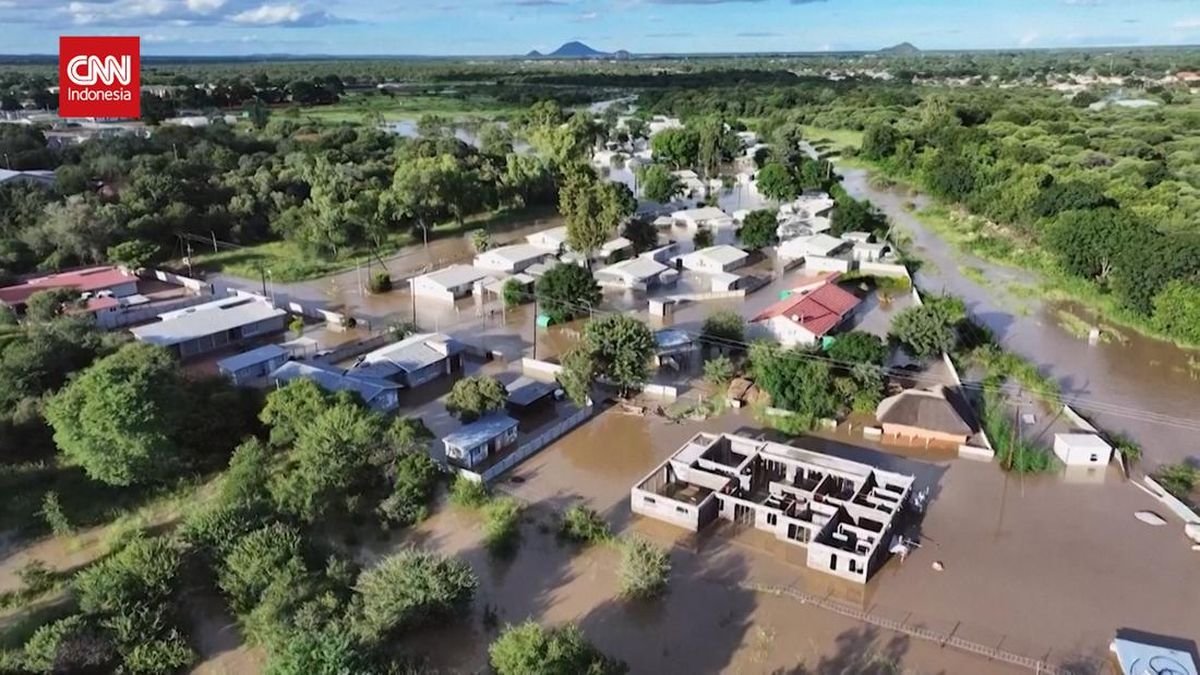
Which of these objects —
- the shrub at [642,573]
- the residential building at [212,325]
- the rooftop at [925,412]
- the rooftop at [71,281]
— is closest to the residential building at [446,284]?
the residential building at [212,325]

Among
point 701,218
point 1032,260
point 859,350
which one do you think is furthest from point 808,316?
point 701,218

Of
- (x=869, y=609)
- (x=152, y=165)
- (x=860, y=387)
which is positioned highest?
(x=152, y=165)

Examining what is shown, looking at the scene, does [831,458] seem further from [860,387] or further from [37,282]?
[37,282]

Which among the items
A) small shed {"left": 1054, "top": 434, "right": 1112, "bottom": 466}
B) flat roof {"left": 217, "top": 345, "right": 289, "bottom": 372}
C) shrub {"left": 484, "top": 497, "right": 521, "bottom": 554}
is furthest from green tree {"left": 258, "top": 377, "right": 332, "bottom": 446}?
small shed {"left": 1054, "top": 434, "right": 1112, "bottom": 466}

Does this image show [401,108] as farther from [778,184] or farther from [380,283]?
[380,283]

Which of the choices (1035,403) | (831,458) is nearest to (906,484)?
(831,458)

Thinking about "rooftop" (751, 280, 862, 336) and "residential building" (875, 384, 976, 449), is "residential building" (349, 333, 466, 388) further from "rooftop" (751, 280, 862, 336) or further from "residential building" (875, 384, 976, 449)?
"residential building" (875, 384, 976, 449)
